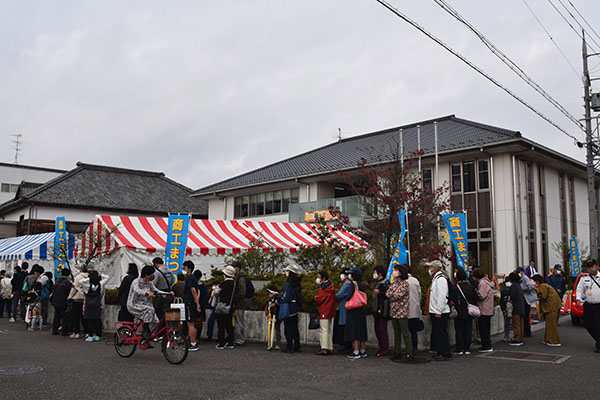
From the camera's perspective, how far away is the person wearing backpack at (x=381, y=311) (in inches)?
360

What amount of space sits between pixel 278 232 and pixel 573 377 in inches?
590

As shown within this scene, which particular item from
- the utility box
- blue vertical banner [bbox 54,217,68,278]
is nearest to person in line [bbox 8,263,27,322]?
blue vertical banner [bbox 54,217,68,278]

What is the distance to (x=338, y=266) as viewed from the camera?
15.8 meters

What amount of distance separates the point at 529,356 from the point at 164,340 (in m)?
6.37

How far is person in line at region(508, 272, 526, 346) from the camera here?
10633 mm

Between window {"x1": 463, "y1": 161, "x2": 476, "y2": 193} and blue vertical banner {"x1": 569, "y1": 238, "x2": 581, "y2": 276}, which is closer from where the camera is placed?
blue vertical banner {"x1": 569, "y1": 238, "x2": 581, "y2": 276}

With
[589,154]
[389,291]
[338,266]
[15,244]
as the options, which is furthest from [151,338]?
[15,244]

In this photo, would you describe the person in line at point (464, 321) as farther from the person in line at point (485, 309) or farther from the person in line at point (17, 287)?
the person in line at point (17, 287)

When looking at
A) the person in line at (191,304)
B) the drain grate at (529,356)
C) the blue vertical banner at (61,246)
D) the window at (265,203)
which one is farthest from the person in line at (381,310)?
the window at (265,203)

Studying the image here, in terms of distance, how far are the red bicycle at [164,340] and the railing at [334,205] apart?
15492mm

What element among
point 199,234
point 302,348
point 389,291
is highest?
point 199,234

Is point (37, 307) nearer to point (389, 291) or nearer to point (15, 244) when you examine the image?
point (389, 291)

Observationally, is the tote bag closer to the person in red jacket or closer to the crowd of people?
the crowd of people

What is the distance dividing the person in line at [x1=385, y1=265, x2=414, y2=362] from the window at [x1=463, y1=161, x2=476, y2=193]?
14.6 m
